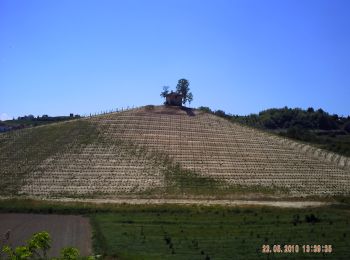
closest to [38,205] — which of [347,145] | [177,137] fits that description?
[177,137]

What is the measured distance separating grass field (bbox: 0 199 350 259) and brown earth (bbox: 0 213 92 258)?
0.89m

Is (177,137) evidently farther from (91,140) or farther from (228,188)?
(228,188)

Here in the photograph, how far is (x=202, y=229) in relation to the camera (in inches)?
1315

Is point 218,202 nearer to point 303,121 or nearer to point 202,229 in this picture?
point 202,229

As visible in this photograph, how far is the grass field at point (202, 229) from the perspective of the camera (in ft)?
84.4

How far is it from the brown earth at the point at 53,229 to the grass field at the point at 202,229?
89 cm

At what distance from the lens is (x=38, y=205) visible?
4659cm

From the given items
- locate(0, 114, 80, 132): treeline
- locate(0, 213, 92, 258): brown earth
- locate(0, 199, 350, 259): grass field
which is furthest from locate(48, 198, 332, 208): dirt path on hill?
locate(0, 114, 80, 132): treeline

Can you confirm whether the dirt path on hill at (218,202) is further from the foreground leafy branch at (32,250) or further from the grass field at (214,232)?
the foreground leafy branch at (32,250)
